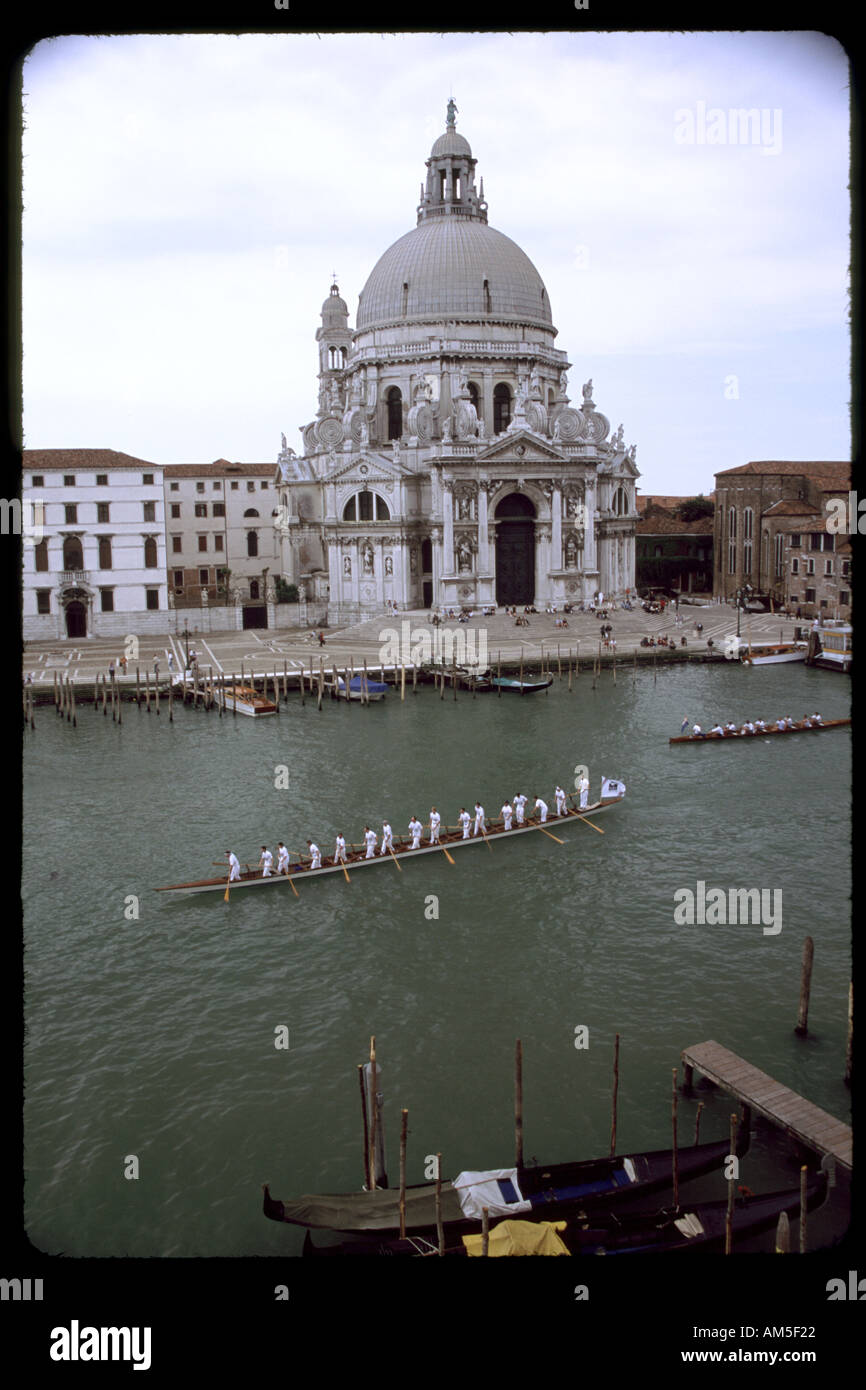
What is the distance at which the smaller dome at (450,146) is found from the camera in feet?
220

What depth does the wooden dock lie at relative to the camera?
1299cm

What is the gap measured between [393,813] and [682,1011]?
37.9 feet

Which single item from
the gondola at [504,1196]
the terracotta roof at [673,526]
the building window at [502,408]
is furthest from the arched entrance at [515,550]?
the gondola at [504,1196]

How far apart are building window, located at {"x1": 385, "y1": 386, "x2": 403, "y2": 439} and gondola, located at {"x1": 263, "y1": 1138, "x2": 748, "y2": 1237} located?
55.2 meters

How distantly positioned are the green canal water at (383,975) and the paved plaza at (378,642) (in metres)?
13.7

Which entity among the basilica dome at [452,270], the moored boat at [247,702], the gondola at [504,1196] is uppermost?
the basilica dome at [452,270]

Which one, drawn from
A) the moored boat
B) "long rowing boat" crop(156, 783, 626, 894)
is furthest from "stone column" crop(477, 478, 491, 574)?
"long rowing boat" crop(156, 783, 626, 894)

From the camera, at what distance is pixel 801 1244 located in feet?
35.7

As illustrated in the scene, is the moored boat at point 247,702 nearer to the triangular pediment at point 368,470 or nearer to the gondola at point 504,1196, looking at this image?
the triangular pediment at point 368,470

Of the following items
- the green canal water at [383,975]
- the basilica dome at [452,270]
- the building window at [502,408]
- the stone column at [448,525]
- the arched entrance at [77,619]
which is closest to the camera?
the green canal water at [383,975]

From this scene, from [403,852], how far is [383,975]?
19.1 ft

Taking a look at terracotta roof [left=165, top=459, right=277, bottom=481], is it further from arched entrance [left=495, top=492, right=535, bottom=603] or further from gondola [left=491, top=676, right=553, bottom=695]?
gondola [left=491, top=676, right=553, bottom=695]

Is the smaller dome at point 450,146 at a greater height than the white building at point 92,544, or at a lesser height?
greater

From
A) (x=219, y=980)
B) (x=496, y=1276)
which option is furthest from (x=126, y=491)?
(x=496, y=1276)
